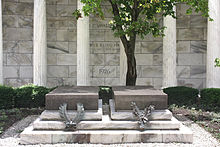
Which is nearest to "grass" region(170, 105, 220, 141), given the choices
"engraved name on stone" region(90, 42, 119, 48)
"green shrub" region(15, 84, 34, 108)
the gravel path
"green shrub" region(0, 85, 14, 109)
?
the gravel path

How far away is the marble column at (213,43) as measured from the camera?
53.5 ft

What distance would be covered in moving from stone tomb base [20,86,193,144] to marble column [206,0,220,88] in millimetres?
9605

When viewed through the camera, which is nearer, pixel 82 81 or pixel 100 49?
pixel 82 81

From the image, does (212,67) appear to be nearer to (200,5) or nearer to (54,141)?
(200,5)

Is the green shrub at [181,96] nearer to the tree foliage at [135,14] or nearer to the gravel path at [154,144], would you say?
the tree foliage at [135,14]

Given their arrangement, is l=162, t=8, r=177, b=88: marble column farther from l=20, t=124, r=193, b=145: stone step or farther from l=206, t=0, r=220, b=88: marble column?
l=20, t=124, r=193, b=145: stone step

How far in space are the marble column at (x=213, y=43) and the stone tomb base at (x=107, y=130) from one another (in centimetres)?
960

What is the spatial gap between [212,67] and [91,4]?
1043cm

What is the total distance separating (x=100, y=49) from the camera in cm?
2109

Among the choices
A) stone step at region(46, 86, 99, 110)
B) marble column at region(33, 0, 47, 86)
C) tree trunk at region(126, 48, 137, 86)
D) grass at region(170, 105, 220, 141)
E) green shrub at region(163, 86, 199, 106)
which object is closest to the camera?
stone step at region(46, 86, 99, 110)

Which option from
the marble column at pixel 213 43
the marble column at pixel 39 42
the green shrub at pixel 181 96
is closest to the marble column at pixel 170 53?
the green shrub at pixel 181 96

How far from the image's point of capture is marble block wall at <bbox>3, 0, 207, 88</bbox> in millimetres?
20633

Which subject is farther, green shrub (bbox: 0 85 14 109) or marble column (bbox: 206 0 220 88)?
marble column (bbox: 206 0 220 88)

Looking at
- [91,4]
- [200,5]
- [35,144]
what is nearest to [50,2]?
[91,4]
